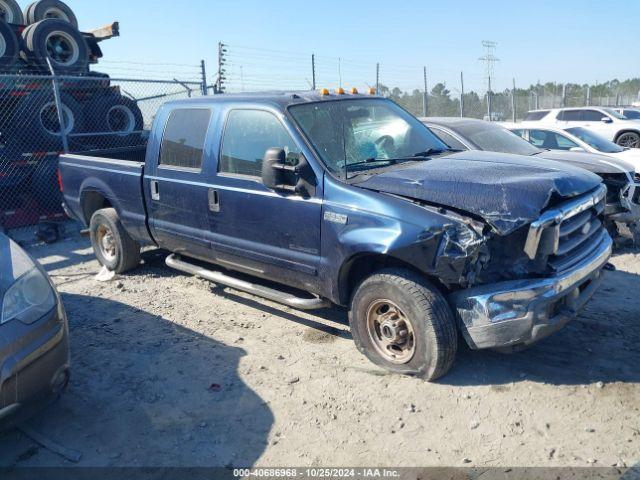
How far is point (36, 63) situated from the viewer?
929 centimetres

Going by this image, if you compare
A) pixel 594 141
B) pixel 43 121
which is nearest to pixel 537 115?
pixel 594 141

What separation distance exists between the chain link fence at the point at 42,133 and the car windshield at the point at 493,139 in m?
4.72

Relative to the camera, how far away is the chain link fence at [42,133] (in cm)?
854

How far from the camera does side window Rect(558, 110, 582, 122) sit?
52.1 ft

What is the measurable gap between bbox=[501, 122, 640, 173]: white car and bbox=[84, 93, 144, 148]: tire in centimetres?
716

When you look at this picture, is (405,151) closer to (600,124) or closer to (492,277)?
(492,277)

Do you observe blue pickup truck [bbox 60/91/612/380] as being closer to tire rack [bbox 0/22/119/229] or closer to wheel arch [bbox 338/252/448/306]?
wheel arch [bbox 338/252/448/306]

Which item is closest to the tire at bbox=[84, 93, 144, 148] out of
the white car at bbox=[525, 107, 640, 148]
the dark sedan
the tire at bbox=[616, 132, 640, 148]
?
the dark sedan

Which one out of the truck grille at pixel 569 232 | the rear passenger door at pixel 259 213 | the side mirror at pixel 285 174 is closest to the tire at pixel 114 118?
the rear passenger door at pixel 259 213

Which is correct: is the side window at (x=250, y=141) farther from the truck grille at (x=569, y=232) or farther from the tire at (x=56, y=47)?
the tire at (x=56, y=47)

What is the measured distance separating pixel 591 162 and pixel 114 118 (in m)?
8.14

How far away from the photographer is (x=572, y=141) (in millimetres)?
9031

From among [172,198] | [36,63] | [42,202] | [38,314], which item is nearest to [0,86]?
A: [36,63]

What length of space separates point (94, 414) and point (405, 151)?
3.04 metres
